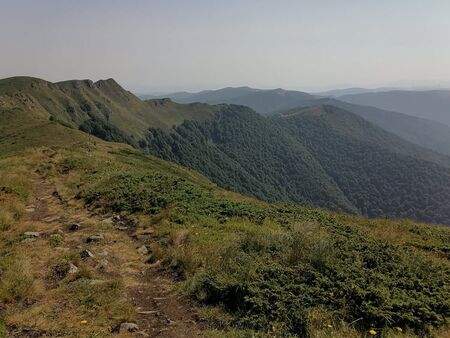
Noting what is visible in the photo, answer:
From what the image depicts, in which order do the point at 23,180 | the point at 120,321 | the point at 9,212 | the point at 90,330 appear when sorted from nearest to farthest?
the point at 90,330 → the point at 120,321 → the point at 9,212 → the point at 23,180

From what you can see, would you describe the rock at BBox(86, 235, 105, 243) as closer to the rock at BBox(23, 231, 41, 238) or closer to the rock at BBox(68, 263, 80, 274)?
the rock at BBox(23, 231, 41, 238)

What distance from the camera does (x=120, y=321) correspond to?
7.59 metres

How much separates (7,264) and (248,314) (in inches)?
273

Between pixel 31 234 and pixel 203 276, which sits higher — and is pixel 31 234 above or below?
above

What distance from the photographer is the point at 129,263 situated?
11.0m

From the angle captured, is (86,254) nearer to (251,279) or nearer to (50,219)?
(251,279)

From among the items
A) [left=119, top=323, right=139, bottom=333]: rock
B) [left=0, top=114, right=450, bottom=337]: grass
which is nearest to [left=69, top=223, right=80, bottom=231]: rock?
[left=0, top=114, right=450, bottom=337]: grass

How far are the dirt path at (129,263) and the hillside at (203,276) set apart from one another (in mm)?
42

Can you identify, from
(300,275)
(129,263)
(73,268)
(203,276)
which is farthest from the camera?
(129,263)

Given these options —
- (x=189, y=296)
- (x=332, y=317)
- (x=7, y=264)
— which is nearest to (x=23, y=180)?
(x=7, y=264)

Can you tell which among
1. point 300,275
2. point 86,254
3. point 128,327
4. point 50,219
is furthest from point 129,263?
point 50,219

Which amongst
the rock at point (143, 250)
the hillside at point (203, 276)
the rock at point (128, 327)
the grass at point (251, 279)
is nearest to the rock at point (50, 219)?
the hillside at point (203, 276)

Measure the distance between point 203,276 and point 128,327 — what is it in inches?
96.5

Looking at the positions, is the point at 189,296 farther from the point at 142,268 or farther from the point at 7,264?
the point at 7,264
